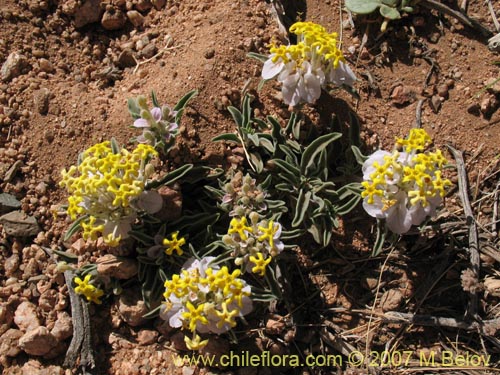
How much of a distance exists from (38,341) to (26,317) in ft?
1.11

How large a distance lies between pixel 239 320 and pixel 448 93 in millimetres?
3022

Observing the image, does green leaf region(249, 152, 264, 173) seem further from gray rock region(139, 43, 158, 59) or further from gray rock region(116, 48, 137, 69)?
gray rock region(116, 48, 137, 69)

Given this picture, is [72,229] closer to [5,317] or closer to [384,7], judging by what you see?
[5,317]

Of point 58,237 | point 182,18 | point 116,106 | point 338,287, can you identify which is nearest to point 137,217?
point 58,237

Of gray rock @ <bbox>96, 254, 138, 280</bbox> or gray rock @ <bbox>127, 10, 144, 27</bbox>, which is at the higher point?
gray rock @ <bbox>127, 10, 144, 27</bbox>

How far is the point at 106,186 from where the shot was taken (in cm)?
398

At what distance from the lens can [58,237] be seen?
485cm

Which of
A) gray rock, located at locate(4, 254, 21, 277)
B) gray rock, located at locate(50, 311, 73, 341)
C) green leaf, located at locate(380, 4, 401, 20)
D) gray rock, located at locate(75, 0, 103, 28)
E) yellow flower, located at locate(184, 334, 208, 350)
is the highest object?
gray rock, located at locate(75, 0, 103, 28)

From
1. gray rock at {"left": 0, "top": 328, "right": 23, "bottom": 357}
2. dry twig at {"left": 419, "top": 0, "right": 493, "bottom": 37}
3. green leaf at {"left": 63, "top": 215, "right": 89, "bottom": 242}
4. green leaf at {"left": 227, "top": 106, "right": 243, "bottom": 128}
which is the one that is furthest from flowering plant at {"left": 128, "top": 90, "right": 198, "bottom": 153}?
dry twig at {"left": 419, "top": 0, "right": 493, "bottom": 37}

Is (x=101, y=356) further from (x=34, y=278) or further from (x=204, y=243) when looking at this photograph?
(x=204, y=243)

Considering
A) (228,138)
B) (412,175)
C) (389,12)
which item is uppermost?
(389,12)

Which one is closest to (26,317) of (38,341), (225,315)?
(38,341)

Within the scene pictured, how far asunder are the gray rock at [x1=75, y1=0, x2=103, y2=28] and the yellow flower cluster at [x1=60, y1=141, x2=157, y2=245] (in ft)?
7.17

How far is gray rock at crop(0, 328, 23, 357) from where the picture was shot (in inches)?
173
